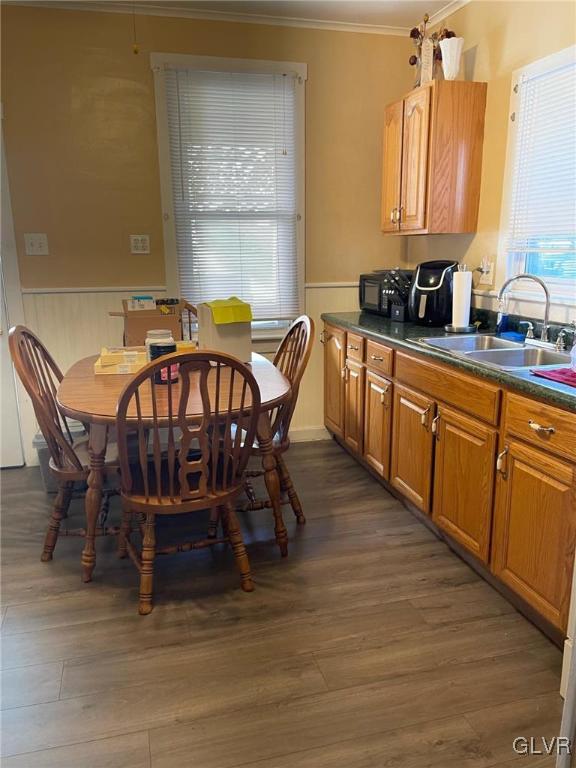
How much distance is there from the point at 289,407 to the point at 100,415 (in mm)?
869

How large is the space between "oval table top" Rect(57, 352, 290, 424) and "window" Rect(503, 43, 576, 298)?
135 centimetres

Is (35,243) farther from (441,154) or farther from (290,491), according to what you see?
(441,154)

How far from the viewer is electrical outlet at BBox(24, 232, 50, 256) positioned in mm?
3196

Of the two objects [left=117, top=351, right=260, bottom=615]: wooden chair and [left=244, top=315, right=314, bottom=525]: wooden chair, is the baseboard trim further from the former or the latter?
[left=117, top=351, right=260, bottom=615]: wooden chair

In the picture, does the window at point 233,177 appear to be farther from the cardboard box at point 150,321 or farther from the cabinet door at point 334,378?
the cardboard box at point 150,321

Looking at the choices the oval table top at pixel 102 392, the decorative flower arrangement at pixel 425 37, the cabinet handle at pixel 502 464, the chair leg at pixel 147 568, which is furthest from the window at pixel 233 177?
the cabinet handle at pixel 502 464

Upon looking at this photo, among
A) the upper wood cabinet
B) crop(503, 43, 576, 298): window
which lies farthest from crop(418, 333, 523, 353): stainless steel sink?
the upper wood cabinet

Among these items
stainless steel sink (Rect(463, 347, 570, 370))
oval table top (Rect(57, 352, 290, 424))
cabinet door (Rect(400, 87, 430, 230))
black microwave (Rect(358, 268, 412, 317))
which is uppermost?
cabinet door (Rect(400, 87, 430, 230))

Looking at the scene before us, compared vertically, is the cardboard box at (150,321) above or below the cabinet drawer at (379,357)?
above

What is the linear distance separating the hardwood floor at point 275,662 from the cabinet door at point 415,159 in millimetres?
1721

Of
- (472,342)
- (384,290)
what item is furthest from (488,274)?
(384,290)

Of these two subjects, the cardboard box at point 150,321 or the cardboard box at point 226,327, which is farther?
the cardboard box at point 150,321

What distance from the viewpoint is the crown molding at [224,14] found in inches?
118

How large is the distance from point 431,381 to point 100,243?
214cm
